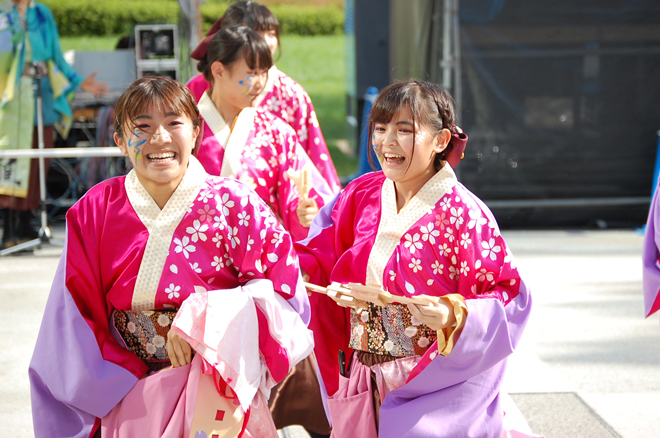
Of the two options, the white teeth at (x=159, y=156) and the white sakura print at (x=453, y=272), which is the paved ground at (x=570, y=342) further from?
the white teeth at (x=159, y=156)

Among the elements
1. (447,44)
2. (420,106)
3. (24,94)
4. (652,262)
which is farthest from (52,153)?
(652,262)

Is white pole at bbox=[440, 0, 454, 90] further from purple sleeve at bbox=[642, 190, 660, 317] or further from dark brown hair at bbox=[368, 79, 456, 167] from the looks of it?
dark brown hair at bbox=[368, 79, 456, 167]

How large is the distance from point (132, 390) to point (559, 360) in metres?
2.33

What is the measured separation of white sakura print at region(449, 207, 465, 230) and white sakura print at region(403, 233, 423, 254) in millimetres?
94

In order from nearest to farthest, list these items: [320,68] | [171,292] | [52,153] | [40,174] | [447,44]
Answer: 1. [171,292]
2. [52,153]
3. [40,174]
4. [447,44]
5. [320,68]

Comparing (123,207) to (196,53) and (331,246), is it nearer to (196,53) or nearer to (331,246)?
(331,246)

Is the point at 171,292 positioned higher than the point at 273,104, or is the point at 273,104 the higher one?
the point at 273,104

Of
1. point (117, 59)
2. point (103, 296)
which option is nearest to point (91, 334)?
point (103, 296)

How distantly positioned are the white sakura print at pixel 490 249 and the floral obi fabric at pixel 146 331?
2.44ft

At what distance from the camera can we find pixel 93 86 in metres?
6.33

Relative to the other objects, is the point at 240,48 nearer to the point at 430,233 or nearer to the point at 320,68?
the point at 430,233

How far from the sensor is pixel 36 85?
5.71 meters

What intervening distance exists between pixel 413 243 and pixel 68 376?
2.84 ft

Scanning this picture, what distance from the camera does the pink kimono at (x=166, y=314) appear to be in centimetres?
172
